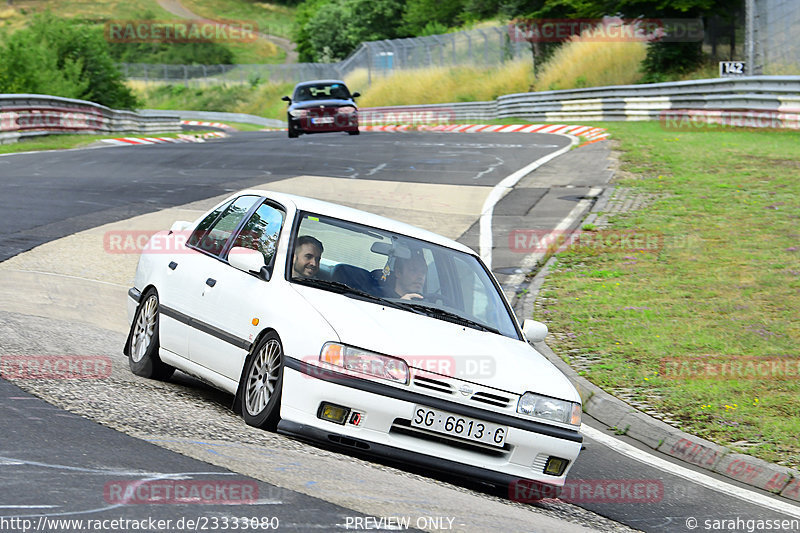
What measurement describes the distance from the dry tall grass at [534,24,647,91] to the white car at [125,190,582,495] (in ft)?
118

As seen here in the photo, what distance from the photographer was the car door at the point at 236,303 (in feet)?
21.5

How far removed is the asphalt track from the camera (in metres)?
4.96

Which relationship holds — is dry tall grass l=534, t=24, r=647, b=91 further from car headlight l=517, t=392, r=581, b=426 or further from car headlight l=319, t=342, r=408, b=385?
car headlight l=319, t=342, r=408, b=385

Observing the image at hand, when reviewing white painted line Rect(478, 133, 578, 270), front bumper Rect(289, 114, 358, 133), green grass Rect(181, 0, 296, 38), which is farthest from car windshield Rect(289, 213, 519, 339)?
green grass Rect(181, 0, 296, 38)

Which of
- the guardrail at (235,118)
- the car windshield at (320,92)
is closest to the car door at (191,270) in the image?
the car windshield at (320,92)

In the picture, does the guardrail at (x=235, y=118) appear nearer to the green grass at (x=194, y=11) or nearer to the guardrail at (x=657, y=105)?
the guardrail at (x=657, y=105)

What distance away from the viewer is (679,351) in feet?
32.1

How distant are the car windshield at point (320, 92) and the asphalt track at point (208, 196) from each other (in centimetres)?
145

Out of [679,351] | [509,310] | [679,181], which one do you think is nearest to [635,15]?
[679,181]

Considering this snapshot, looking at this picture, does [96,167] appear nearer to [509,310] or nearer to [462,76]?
[509,310]

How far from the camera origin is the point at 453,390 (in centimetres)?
583

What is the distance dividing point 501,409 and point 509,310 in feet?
5.00

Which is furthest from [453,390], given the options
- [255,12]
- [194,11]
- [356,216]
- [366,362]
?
[255,12]

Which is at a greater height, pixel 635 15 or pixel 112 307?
pixel 635 15
